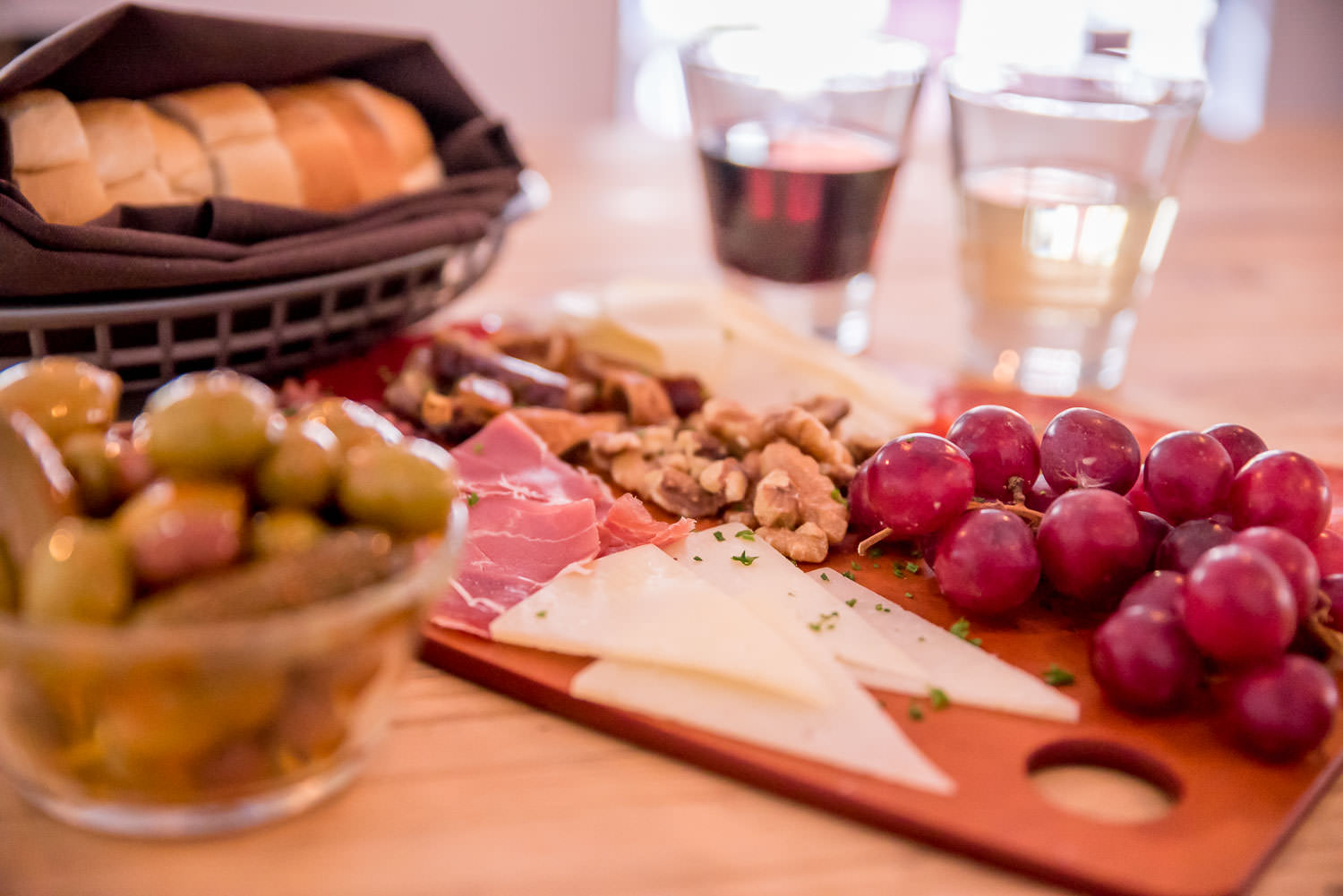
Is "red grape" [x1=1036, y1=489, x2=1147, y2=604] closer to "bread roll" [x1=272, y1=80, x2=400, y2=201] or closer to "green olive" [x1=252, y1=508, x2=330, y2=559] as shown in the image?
"green olive" [x1=252, y1=508, x2=330, y2=559]

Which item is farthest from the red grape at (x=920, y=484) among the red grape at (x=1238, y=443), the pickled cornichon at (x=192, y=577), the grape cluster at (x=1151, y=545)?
the pickled cornichon at (x=192, y=577)

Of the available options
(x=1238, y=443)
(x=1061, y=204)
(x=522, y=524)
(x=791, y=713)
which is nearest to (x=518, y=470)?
(x=522, y=524)

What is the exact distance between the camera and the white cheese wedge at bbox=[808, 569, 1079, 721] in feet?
2.41

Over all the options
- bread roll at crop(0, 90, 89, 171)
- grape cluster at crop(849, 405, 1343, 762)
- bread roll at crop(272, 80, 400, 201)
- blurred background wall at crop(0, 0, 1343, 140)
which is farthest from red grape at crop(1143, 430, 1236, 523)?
blurred background wall at crop(0, 0, 1343, 140)

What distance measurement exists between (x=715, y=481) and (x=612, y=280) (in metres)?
0.79

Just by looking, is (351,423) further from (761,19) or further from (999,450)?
(761,19)

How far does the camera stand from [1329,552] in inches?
33.1

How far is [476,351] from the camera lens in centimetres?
119

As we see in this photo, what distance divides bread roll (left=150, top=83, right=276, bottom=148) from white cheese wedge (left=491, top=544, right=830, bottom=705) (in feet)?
2.04

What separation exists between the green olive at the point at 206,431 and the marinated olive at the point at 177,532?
A: 0.03 meters

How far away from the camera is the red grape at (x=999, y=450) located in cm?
91

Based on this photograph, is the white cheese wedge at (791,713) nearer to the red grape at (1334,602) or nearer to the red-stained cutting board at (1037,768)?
the red-stained cutting board at (1037,768)

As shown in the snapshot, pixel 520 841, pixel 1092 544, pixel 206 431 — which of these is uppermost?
pixel 206 431

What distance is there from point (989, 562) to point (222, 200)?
2.47ft
